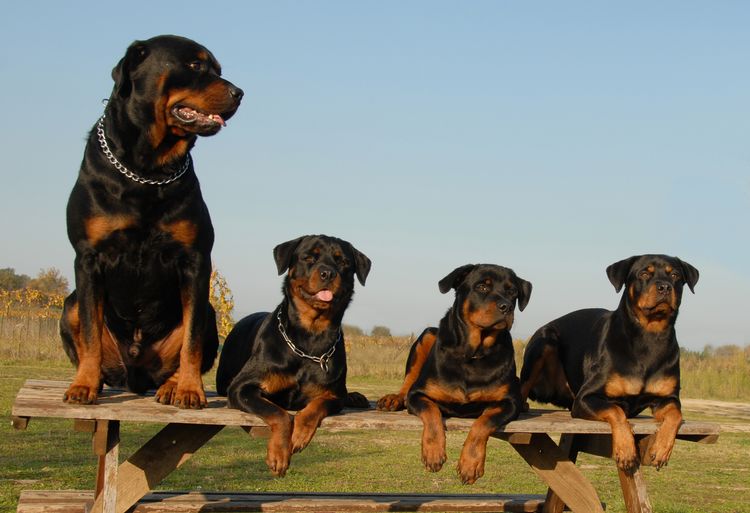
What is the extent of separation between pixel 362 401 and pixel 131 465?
4.62 feet

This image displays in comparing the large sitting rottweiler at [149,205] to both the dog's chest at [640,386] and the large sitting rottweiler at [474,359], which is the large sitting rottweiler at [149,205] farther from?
the dog's chest at [640,386]

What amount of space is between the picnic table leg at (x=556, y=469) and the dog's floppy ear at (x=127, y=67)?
3.06 metres

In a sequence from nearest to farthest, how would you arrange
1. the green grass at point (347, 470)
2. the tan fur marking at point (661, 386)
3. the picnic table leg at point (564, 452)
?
the tan fur marking at point (661, 386), the picnic table leg at point (564, 452), the green grass at point (347, 470)

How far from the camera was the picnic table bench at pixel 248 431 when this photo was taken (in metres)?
4.37

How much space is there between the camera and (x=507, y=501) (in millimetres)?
6258

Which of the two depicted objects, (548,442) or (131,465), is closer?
(131,465)

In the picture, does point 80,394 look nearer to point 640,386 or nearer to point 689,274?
point 640,386

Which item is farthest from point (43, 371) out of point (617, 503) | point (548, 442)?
point (548, 442)

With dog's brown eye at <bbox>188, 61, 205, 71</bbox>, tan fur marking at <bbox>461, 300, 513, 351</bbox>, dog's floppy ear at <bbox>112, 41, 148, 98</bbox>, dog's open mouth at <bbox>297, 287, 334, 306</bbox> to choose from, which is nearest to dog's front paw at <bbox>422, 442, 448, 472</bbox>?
tan fur marking at <bbox>461, 300, 513, 351</bbox>

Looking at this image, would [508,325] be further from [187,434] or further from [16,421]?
[16,421]

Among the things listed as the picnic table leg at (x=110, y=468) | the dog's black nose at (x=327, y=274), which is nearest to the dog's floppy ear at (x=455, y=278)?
the dog's black nose at (x=327, y=274)

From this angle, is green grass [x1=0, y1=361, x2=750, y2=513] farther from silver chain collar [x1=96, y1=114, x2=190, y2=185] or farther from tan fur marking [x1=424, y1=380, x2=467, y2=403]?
silver chain collar [x1=96, y1=114, x2=190, y2=185]

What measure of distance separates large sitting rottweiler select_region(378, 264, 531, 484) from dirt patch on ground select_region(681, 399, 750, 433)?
1194cm

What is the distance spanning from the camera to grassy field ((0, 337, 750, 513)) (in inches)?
328
